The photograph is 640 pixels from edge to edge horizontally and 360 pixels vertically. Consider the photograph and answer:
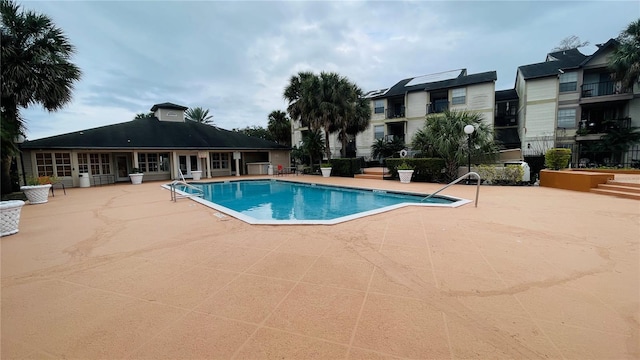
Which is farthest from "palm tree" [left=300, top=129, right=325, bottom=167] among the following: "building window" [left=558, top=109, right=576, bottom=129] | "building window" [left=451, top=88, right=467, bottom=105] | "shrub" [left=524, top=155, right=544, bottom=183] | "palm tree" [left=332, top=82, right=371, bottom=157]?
"building window" [left=558, top=109, right=576, bottom=129]

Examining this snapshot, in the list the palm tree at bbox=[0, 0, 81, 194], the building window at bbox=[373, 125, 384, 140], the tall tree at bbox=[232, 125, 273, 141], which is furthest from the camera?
the tall tree at bbox=[232, 125, 273, 141]

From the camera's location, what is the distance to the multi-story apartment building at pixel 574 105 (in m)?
18.5

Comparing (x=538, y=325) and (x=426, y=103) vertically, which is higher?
(x=426, y=103)

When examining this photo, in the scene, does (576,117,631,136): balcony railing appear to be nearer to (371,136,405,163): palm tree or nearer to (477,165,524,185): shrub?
(477,165,524,185): shrub

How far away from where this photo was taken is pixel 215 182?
57.5ft

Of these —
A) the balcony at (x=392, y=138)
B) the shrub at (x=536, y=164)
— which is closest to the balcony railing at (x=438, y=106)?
the balcony at (x=392, y=138)

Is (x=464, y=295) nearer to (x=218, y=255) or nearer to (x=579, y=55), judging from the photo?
(x=218, y=255)

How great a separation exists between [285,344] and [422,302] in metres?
1.41

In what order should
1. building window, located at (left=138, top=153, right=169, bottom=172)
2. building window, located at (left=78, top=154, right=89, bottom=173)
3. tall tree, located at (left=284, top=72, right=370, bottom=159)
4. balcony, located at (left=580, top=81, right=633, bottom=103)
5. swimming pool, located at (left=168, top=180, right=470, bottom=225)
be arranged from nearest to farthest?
swimming pool, located at (left=168, top=180, right=470, bottom=225), building window, located at (left=78, top=154, right=89, bottom=173), balcony, located at (left=580, top=81, right=633, bottom=103), tall tree, located at (left=284, top=72, right=370, bottom=159), building window, located at (left=138, top=153, right=169, bottom=172)

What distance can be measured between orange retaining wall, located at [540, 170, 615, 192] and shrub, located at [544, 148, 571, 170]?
1261mm

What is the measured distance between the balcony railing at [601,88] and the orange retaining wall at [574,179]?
13892 millimetres

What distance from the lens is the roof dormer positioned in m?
21.9

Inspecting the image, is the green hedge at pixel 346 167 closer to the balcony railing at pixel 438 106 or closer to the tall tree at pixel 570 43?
the balcony railing at pixel 438 106

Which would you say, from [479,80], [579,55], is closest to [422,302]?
[479,80]
